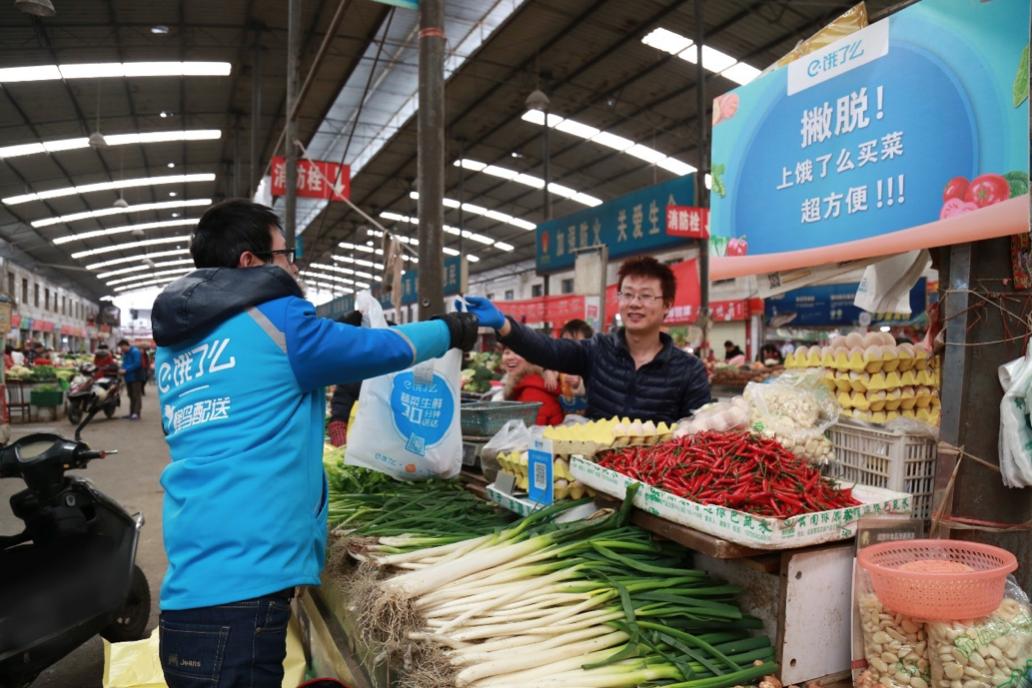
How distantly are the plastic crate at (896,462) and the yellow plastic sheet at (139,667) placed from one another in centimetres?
220

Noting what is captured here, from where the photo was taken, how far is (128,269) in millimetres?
42125

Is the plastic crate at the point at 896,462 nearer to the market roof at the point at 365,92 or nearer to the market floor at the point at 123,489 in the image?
the market floor at the point at 123,489

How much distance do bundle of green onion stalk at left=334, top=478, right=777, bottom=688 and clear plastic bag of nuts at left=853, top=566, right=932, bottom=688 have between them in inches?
9.5

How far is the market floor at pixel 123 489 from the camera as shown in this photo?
354 centimetres

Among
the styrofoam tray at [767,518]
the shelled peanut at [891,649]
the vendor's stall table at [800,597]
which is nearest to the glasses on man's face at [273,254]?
the styrofoam tray at [767,518]

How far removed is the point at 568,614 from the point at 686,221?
902 centimetres

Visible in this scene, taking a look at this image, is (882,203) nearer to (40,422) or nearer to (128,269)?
(40,422)

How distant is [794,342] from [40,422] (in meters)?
19.1

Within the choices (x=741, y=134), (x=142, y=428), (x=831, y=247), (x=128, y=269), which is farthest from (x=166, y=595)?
(x=128, y=269)

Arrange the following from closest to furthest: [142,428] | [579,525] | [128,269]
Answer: [579,525]
[142,428]
[128,269]

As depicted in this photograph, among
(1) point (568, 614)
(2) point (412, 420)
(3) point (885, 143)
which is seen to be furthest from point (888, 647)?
(2) point (412, 420)

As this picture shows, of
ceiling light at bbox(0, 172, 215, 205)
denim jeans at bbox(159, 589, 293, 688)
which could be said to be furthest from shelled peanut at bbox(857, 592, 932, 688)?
ceiling light at bbox(0, 172, 215, 205)

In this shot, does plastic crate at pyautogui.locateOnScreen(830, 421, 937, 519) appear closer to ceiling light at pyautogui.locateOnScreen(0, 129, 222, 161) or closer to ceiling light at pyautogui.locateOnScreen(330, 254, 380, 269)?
ceiling light at pyautogui.locateOnScreen(0, 129, 222, 161)

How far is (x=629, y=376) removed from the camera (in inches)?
114
